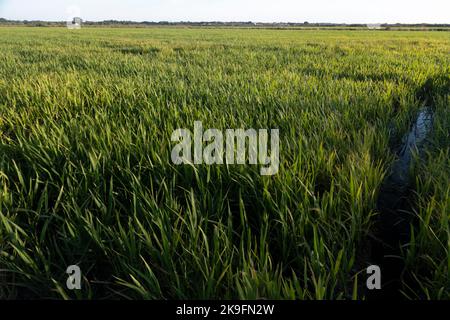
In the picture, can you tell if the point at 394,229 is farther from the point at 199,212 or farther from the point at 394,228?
the point at 199,212

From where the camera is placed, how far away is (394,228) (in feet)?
5.45

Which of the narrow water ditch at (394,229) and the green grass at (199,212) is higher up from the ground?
the green grass at (199,212)

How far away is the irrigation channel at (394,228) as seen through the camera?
126 centimetres

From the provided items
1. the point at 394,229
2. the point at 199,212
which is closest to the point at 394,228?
the point at 394,229

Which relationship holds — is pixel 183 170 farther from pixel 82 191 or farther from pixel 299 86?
pixel 299 86

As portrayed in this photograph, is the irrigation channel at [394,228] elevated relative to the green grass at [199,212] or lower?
lower

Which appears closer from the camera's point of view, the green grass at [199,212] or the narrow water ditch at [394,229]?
the green grass at [199,212]

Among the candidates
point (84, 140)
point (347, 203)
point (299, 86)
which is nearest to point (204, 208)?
point (347, 203)

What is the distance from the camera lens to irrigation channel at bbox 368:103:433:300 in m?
1.26

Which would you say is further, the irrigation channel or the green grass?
the irrigation channel

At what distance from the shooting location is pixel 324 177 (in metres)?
1.77

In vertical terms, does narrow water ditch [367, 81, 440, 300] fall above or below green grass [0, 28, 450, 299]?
below

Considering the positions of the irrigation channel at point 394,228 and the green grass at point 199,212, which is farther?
the irrigation channel at point 394,228
